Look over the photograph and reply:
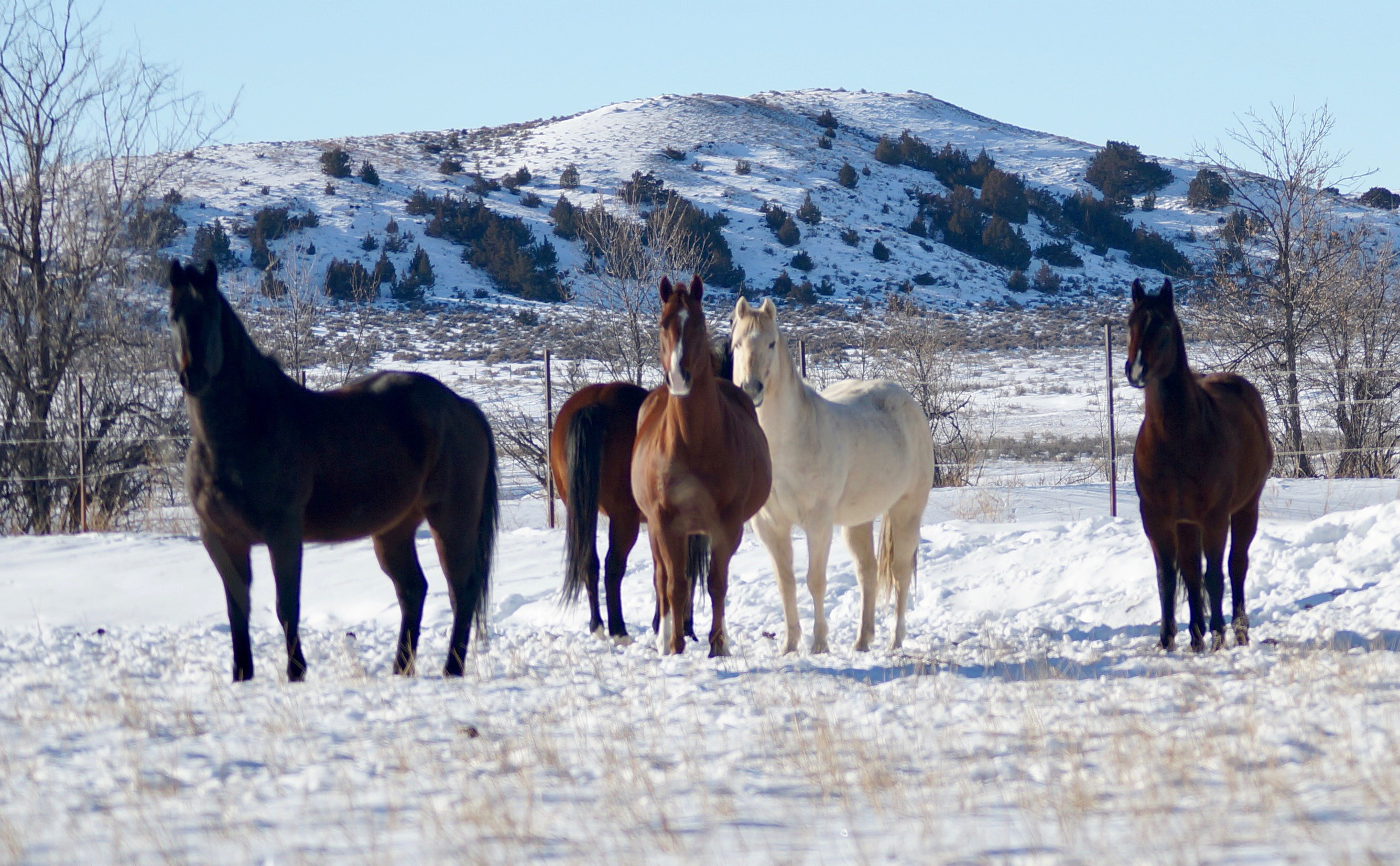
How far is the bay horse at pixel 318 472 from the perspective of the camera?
513 cm

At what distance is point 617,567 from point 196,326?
317 centimetres

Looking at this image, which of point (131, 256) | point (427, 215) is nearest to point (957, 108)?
point (427, 215)

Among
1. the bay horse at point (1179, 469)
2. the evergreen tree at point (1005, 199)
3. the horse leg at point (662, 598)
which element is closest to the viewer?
the bay horse at point (1179, 469)

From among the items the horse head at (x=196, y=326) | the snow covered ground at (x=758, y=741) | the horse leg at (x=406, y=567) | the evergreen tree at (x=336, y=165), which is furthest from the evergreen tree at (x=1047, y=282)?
the horse head at (x=196, y=326)

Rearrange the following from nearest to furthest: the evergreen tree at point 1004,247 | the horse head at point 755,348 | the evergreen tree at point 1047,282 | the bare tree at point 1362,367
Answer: the horse head at point 755,348 → the bare tree at point 1362,367 → the evergreen tree at point 1047,282 → the evergreen tree at point 1004,247

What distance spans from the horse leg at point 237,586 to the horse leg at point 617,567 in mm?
2264

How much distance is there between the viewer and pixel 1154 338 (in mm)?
6270

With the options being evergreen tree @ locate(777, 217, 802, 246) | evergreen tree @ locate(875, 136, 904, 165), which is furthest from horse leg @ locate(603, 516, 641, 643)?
evergreen tree @ locate(875, 136, 904, 165)

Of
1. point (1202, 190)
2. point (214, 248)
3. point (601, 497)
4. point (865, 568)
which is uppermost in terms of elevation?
point (1202, 190)

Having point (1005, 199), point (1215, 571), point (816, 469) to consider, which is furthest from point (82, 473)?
point (1005, 199)

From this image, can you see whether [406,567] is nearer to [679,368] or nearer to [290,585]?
[290,585]

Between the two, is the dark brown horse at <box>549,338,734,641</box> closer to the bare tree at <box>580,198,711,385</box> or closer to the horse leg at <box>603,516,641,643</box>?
the horse leg at <box>603,516,641,643</box>

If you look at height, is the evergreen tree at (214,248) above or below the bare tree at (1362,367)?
above

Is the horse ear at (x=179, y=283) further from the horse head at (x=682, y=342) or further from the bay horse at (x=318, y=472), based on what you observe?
the horse head at (x=682, y=342)
